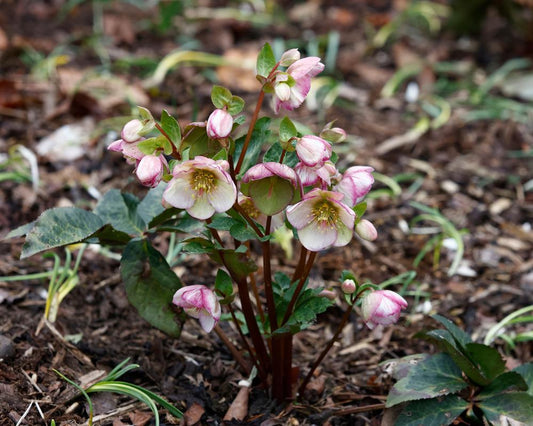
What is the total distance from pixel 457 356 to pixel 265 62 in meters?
0.71

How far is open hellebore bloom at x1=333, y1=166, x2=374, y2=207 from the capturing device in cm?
118

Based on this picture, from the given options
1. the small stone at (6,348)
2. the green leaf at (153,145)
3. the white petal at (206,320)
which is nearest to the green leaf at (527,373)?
the white petal at (206,320)

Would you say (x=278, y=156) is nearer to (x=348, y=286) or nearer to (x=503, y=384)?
(x=348, y=286)

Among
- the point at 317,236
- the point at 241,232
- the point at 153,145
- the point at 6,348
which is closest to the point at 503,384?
the point at 317,236

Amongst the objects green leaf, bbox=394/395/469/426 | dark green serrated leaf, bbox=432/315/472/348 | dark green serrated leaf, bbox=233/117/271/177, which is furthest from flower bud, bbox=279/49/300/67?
green leaf, bbox=394/395/469/426

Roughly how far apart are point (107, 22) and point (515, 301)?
98.1 inches

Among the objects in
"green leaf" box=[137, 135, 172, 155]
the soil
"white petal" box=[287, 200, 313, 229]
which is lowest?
the soil

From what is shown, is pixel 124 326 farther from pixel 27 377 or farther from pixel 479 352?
pixel 479 352

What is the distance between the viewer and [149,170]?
111 cm

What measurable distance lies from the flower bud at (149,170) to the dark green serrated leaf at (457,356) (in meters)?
0.67

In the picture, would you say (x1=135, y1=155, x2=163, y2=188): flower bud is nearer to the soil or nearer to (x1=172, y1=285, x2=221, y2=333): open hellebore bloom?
(x1=172, y1=285, x2=221, y2=333): open hellebore bloom

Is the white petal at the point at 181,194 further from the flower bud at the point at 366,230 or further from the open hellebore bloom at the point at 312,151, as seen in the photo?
the flower bud at the point at 366,230

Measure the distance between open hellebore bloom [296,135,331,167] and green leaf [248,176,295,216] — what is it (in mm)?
65

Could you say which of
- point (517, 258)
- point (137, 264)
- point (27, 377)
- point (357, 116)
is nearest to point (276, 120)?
point (357, 116)
